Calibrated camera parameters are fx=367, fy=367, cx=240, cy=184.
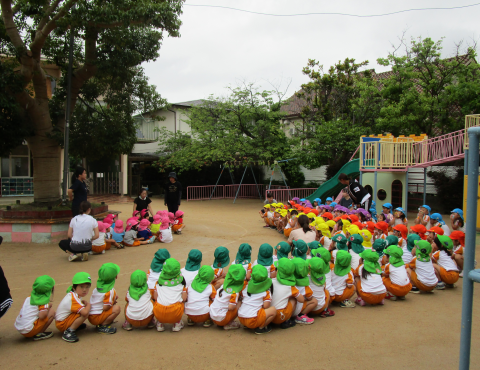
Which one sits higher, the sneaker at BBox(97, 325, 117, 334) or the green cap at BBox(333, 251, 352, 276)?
the green cap at BBox(333, 251, 352, 276)

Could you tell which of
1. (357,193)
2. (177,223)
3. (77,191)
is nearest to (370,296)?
(357,193)

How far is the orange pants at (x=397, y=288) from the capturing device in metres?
5.21

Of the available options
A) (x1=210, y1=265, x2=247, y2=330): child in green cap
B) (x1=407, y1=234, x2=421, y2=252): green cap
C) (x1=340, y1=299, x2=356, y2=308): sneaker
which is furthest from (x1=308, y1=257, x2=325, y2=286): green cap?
(x1=407, y1=234, x2=421, y2=252): green cap

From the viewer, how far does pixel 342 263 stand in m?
4.88

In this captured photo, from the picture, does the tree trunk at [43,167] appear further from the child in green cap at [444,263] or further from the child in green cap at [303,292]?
the child in green cap at [444,263]

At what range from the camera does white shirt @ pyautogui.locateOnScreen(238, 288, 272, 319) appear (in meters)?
4.07

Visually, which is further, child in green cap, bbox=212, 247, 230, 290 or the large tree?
the large tree

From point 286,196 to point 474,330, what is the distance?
16270 mm

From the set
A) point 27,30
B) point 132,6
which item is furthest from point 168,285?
point 27,30

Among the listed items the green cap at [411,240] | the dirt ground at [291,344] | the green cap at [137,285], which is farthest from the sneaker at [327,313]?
the green cap at [137,285]

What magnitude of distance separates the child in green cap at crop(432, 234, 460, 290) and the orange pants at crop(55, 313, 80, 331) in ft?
16.9

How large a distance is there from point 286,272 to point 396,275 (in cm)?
202

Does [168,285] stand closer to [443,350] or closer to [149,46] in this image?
[443,350]

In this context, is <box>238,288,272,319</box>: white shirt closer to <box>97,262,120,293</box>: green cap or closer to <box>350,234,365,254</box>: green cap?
<box>97,262,120,293</box>: green cap
